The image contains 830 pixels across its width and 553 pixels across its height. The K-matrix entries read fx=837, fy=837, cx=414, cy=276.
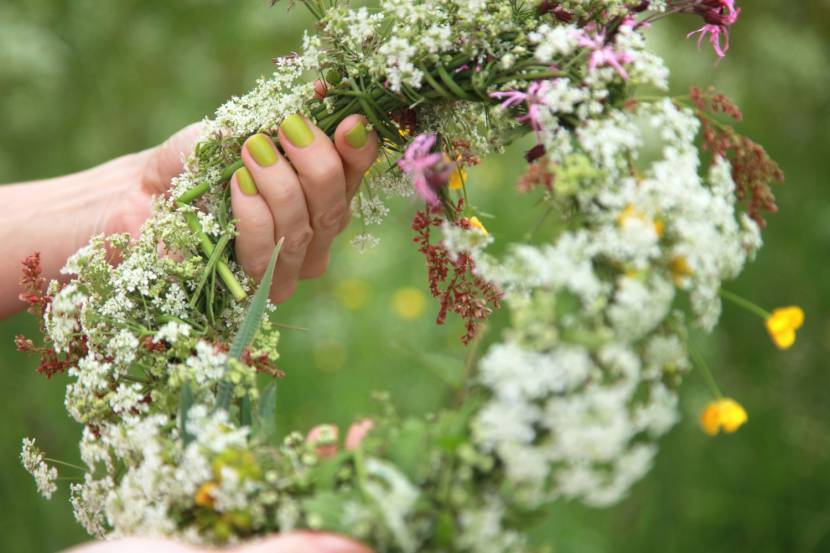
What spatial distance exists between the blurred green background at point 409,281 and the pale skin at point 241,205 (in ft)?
2.25

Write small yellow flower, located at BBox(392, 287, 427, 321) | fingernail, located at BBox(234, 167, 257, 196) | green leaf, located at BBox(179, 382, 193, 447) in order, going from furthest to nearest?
small yellow flower, located at BBox(392, 287, 427, 321), fingernail, located at BBox(234, 167, 257, 196), green leaf, located at BBox(179, 382, 193, 447)

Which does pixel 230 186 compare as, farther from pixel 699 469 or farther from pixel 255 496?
pixel 699 469

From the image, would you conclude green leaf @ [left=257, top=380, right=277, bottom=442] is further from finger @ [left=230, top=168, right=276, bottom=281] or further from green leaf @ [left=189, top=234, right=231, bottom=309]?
finger @ [left=230, top=168, right=276, bottom=281]

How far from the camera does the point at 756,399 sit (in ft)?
8.98

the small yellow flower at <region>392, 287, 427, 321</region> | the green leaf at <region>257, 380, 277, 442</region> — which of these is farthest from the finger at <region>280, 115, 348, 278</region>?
the small yellow flower at <region>392, 287, 427, 321</region>

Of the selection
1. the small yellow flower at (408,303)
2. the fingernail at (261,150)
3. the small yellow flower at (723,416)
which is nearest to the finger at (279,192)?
the fingernail at (261,150)

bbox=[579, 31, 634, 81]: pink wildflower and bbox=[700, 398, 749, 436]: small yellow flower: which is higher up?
bbox=[579, 31, 634, 81]: pink wildflower

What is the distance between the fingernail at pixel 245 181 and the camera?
139cm

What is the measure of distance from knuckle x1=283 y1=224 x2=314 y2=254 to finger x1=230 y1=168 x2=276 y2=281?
3.8 inches

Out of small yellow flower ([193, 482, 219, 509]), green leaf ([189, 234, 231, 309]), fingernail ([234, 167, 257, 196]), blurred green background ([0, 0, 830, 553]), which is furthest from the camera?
blurred green background ([0, 0, 830, 553])

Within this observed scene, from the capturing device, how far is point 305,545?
33.3 inches

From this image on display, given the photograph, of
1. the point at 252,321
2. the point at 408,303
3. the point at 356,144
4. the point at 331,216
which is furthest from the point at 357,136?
the point at 408,303

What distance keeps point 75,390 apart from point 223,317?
27 centimetres

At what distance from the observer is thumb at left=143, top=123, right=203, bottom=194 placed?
176 centimetres
